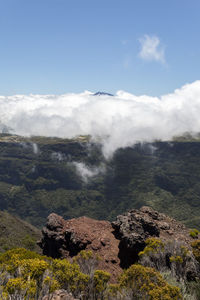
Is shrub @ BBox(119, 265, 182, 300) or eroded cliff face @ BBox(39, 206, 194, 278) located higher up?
shrub @ BBox(119, 265, 182, 300)

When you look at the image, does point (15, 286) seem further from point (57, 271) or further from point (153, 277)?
point (153, 277)

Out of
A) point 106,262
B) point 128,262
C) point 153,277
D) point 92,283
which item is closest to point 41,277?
point 92,283

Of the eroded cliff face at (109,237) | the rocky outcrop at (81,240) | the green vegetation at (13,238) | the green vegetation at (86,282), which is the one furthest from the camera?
the green vegetation at (13,238)

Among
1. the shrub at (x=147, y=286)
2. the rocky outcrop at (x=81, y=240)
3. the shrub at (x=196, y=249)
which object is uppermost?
the shrub at (x=147, y=286)

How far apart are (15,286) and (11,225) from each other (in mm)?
133310

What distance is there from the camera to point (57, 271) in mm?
19219

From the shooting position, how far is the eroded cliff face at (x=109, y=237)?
99.9 feet

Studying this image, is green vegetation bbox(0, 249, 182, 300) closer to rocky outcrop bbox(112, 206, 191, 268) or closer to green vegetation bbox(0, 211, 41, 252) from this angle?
rocky outcrop bbox(112, 206, 191, 268)

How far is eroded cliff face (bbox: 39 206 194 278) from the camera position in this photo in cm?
3046

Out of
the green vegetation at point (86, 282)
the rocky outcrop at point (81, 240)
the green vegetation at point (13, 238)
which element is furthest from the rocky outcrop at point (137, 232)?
the green vegetation at point (13, 238)

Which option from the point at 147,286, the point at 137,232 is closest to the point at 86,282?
the point at 147,286

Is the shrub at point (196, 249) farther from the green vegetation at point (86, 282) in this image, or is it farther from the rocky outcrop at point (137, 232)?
the green vegetation at point (86, 282)

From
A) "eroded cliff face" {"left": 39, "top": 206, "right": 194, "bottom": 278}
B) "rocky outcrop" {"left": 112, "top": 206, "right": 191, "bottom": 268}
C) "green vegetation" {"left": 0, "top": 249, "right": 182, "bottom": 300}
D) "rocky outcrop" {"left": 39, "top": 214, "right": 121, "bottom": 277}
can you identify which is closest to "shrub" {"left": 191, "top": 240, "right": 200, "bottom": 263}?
"eroded cliff face" {"left": 39, "top": 206, "right": 194, "bottom": 278}

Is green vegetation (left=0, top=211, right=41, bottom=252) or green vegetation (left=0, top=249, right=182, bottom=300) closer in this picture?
green vegetation (left=0, top=249, right=182, bottom=300)
